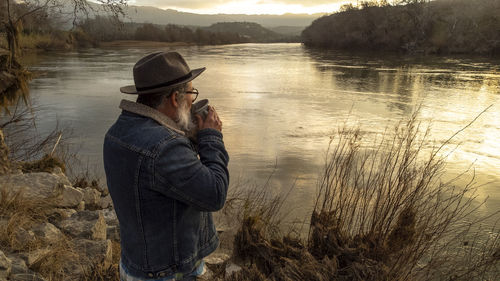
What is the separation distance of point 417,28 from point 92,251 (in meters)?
42.0

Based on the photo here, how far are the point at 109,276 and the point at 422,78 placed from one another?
61.9 ft

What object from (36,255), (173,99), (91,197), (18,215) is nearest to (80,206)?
(91,197)

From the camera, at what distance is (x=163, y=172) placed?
1.61 m

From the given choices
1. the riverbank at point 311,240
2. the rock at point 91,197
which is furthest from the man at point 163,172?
the rock at point 91,197

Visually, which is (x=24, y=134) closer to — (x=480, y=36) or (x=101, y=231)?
(x=101, y=231)

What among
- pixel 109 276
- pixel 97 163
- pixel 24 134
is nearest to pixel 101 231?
pixel 109 276

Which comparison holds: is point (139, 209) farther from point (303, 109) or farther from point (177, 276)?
point (303, 109)

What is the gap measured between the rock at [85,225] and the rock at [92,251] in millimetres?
213

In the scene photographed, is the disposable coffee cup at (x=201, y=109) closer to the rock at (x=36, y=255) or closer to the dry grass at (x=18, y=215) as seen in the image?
the rock at (x=36, y=255)

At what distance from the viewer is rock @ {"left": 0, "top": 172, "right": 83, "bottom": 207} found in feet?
15.1

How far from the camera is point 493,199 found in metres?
5.89

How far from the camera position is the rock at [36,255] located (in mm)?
3262

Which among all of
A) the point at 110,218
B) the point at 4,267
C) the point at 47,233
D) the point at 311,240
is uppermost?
the point at 4,267

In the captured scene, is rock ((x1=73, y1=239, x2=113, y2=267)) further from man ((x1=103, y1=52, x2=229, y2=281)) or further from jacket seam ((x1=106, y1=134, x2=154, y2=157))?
jacket seam ((x1=106, y1=134, x2=154, y2=157))
